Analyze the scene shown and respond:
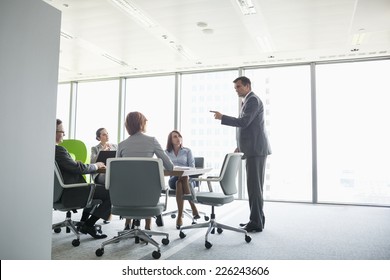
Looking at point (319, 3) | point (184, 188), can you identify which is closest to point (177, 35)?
point (319, 3)

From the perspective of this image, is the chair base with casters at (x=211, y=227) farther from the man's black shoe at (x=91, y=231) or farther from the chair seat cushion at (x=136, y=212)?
the man's black shoe at (x=91, y=231)

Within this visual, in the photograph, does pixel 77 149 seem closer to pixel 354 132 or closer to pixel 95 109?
pixel 95 109

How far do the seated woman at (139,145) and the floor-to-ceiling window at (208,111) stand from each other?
4.34 m

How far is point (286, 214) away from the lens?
499 cm

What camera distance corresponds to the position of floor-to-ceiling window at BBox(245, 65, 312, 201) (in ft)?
21.9

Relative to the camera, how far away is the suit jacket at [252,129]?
3.60m

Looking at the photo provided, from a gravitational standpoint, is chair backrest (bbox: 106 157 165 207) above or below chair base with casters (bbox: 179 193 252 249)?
above

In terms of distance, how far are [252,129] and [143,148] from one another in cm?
136

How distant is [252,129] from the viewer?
12.0 feet

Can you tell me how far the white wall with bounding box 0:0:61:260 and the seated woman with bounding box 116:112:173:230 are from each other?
3.39ft

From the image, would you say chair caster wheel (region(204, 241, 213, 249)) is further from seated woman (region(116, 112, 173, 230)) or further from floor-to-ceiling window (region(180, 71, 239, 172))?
floor-to-ceiling window (region(180, 71, 239, 172))

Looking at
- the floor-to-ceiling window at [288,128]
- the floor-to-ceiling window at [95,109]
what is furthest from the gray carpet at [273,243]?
the floor-to-ceiling window at [95,109]

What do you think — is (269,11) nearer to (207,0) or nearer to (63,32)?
(207,0)

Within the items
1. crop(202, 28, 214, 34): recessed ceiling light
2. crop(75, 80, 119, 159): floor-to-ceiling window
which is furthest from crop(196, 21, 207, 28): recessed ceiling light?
crop(75, 80, 119, 159): floor-to-ceiling window
